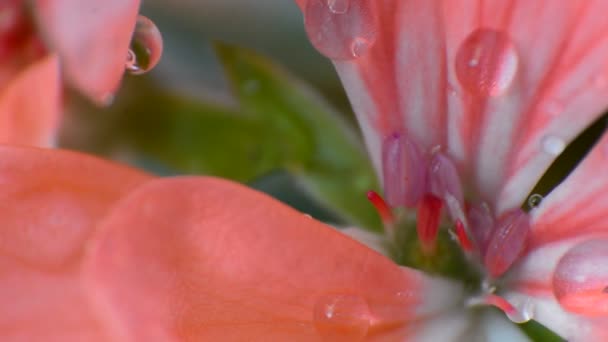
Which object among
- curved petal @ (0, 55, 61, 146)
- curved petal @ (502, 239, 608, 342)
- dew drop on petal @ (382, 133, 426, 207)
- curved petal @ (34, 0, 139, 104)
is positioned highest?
curved petal @ (34, 0, 139, 104)

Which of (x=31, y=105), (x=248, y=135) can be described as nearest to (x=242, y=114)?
(x=248, y=135)

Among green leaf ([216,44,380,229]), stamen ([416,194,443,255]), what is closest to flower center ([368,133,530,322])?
stamen ([416,194,443,255])

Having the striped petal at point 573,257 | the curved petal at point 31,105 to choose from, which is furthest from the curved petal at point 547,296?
the curved petal at point 31,105

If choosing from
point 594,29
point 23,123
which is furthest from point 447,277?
point 23,123

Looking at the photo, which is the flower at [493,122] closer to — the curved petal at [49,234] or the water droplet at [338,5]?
the water droplet at [338,5]

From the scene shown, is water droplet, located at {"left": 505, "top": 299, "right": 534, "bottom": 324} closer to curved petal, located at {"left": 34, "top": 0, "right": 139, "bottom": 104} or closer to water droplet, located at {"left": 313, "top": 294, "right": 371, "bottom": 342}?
water droplet, located at {"left": 313, "top": 294, "right": 371, "bottom": 342}

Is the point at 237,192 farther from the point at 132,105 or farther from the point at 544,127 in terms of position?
the point at 132,105
